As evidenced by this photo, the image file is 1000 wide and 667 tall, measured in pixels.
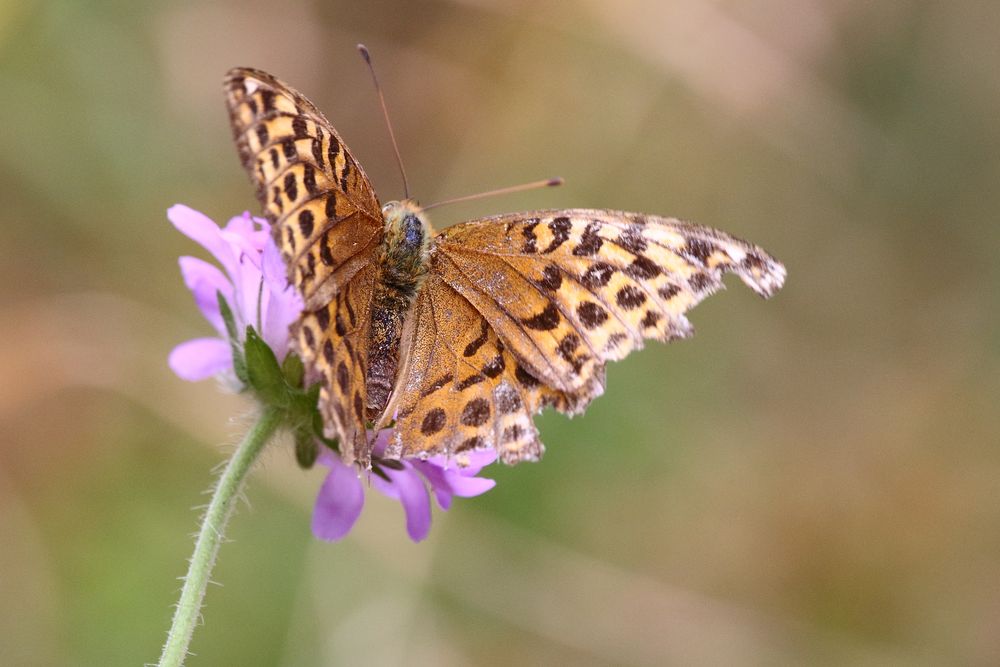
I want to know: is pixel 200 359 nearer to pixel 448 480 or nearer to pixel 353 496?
pixel 353 496

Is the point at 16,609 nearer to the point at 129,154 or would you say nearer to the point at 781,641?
the point at 129,154

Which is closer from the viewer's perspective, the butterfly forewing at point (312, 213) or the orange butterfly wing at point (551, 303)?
the butterfly forewing at point (312, 213)

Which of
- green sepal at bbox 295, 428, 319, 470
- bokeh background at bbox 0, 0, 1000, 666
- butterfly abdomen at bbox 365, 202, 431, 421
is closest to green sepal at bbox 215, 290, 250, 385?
green sepal at bbox 295, 428, 319, 470

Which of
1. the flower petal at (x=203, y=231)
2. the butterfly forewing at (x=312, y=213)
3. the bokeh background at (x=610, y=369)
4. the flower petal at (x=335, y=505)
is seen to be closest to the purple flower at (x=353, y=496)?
the flower petal at (x=335, y=505)

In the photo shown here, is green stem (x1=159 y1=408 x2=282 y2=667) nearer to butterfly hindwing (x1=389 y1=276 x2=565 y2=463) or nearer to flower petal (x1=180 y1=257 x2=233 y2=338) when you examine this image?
butterfly hindwing (x1=389 y1=276 x2=565 y2=463)

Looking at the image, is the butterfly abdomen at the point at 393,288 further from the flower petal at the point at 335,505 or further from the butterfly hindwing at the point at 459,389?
the flower petal at the point at 335,505

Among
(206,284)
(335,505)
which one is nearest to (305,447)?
(335,505)
